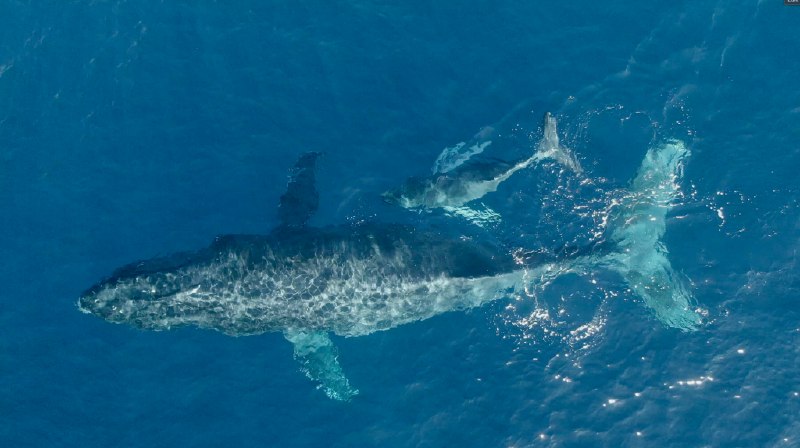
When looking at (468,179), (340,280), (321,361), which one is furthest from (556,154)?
(321,361)

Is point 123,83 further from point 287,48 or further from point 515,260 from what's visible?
point 515,260

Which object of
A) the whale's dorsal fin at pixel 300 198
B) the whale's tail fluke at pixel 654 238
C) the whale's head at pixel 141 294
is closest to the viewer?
the whale's head at pixel 141 294

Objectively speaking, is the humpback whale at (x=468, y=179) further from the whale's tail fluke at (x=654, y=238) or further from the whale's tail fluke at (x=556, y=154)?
the whale's tail fluke at (x=654, y=238)

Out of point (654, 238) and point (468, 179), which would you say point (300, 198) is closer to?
point (468, 179)

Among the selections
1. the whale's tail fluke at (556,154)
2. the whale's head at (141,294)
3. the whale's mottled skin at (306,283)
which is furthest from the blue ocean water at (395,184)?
the whale's head at (141,294)

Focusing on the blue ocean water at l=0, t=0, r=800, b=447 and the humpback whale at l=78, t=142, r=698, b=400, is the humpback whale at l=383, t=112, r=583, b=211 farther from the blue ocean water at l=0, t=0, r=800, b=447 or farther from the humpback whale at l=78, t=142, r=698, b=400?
the humpback whale at l=78, t=142, r=698, b=400

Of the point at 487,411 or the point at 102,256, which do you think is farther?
the point at 102,256

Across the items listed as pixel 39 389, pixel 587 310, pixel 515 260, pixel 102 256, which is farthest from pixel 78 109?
pixel 587 310
